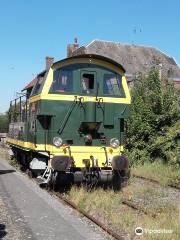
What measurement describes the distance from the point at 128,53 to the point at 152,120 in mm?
30177

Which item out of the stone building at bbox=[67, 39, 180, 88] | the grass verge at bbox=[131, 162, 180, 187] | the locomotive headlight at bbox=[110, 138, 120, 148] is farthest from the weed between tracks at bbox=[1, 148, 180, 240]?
the stone building at bbox=[67, 39, 180, 88]

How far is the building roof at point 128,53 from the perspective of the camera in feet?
144

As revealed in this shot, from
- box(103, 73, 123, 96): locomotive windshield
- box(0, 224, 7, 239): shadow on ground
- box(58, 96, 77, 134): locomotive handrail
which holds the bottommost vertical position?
box(0, 224, 7, 239): shadow on ground

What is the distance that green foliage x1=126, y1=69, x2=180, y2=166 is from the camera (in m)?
16.9

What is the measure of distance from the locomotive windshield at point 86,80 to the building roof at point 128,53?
3134 cm

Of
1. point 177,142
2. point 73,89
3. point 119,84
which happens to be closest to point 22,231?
point 73,89

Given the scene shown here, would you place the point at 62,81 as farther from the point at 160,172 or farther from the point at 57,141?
the point at 160,172

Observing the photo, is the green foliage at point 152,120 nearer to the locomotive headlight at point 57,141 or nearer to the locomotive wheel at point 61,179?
the locomotive wheel at point 61,179

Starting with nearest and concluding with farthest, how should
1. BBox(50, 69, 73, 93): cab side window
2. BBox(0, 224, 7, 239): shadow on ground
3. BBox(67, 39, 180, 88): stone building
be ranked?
1. BBox(0, 224, 7, 239): shadow on ground
2. BBox(50, 69, 73, 93): cab side window
3. BBox(67, 39, 180, 88): stone building

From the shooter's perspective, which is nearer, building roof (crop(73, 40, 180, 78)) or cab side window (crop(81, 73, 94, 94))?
cab side window (crop(81, 73, 94, 94))

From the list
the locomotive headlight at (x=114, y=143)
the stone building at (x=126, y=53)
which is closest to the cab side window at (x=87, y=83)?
the locomotive headlight at (x=114, y=143)

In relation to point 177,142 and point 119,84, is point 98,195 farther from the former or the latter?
point 177,142

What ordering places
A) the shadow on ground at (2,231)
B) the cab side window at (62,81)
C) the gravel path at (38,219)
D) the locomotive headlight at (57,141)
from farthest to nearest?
the cab side window at (62,81) → the locomotive headlight at (57,141) → the gravel path at (38,219) → the shadow on ground at (2,231)

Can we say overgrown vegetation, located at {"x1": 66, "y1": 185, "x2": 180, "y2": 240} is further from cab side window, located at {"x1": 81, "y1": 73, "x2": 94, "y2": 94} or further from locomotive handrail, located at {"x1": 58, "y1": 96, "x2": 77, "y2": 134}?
cab side window, located at {"x1": 81, "y1": 73, "x2": 94, "y2": 94}
